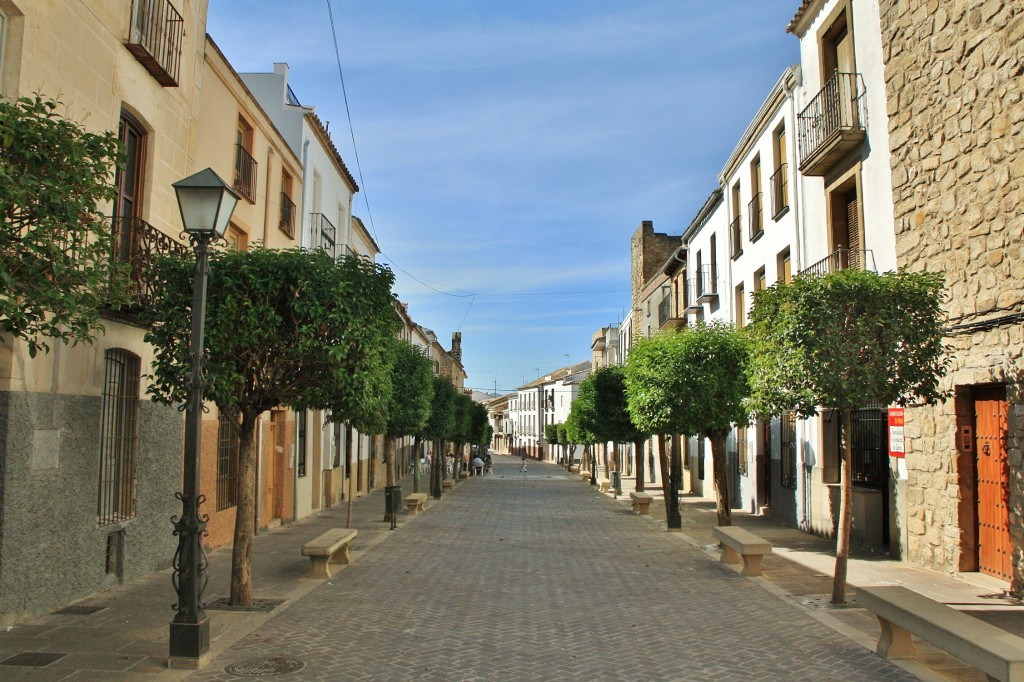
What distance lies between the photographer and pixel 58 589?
8398 millimetres

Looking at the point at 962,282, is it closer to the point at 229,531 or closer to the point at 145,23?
the point at 145,23

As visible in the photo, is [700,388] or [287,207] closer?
[700,388]

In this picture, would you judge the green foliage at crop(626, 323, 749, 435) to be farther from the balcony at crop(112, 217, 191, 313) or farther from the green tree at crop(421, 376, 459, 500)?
the green tree at crop(421, 376, 459, 500)

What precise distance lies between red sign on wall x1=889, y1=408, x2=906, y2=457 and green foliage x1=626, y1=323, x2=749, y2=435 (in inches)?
169

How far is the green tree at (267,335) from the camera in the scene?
832cm

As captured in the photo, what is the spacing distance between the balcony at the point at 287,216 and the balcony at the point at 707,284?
1268 centimetres

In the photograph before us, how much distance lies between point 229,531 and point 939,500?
1118 cm

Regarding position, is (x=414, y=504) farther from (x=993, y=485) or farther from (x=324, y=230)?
(x=993, y=485)

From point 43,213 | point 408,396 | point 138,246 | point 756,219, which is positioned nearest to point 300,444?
point 408,396

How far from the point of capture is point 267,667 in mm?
6613

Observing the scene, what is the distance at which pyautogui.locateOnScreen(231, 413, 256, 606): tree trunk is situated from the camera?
28.4 feet

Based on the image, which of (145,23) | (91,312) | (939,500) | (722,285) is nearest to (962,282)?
(939,500)

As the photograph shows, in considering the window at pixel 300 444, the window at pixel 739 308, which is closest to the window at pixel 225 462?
the window at pixel 300 444

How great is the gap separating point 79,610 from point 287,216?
11127 millimetres
